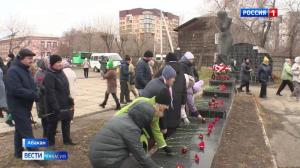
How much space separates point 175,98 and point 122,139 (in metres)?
2.31

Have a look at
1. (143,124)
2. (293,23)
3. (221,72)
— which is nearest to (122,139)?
(143,124)

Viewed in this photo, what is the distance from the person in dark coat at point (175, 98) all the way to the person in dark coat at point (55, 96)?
171 centimetres

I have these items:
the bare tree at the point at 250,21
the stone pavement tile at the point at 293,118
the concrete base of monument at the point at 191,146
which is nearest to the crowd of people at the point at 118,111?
the concrete base of monument at the point at 191,146

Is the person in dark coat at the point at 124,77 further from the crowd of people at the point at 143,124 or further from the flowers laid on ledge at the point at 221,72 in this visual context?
the crowd of people at the point at 143,124

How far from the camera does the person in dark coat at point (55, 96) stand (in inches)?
231

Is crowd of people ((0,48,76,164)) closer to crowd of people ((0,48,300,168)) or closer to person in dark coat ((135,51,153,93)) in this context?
crowd of people ((0,48,300,168))

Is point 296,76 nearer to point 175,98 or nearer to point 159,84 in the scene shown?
point 175,98

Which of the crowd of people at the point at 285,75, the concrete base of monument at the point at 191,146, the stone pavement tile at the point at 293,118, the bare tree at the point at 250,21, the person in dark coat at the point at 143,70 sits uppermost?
the bare tree at the point at 250,21

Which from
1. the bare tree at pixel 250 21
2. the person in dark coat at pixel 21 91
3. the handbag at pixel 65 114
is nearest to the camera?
the person in dark coat at pixel 21 91

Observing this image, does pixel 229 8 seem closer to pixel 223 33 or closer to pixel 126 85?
pixel 223 33

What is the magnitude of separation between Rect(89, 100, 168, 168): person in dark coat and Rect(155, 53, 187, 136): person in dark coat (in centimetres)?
184

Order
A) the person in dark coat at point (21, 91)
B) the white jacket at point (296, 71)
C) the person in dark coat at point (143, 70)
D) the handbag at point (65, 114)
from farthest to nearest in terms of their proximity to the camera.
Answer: the white jacket at point (296, 71) → the person in dark coat at point (143, 70) → the handbag at point (65, 114) → the person in dark coat at point (21, 91)

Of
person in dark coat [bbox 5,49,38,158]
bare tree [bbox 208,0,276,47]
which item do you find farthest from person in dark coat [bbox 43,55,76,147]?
bare tree [bbox 208,0,276,47]

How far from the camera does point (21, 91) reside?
5.19 m
